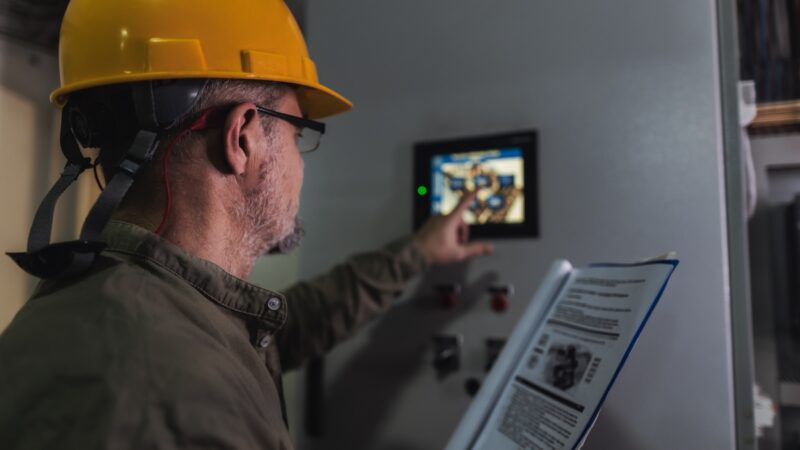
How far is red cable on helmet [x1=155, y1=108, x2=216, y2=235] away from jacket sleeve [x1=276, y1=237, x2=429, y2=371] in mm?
480

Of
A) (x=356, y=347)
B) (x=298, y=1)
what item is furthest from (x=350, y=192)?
(x=298, y=1)

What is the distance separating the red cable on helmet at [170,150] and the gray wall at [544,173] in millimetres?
529

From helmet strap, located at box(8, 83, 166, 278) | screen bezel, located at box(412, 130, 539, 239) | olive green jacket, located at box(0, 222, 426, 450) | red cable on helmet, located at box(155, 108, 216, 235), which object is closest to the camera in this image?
olive green jacket, located at box(0, 222, 426, 450)

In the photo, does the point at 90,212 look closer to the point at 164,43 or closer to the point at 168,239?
the point at 168,239

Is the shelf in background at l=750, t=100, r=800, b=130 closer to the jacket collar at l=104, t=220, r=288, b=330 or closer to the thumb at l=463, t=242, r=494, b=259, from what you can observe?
the thumb at l=463, t=242, r=494, b=259

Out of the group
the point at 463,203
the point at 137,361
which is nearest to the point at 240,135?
the point at 137,361

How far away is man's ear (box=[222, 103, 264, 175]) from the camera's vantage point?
831 mm

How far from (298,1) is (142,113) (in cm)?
85

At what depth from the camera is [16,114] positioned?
1562 mm

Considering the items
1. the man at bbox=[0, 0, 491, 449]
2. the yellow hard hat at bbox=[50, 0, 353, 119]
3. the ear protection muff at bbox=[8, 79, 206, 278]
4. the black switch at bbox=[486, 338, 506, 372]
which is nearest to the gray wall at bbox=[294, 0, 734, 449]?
the black switch at bbox=[486, 338, 506, 372]

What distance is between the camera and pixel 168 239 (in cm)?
79

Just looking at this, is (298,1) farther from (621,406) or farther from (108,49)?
(621,406)

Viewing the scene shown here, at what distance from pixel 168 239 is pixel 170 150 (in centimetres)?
13

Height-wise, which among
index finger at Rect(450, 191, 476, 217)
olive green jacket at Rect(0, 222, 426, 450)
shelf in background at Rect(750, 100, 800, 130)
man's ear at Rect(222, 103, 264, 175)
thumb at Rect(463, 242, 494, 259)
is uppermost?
shelf in background at Rect(750, 100, 800, 130)
